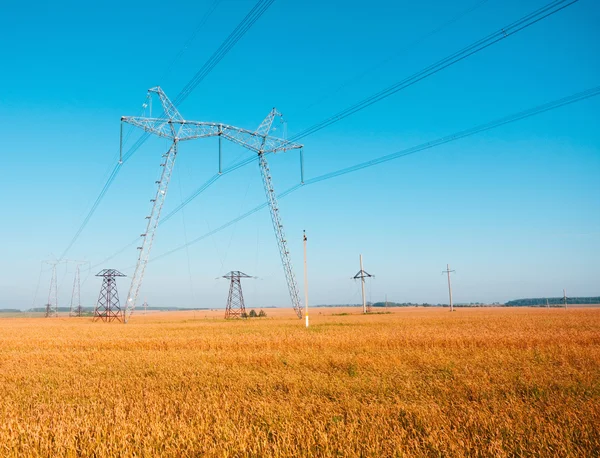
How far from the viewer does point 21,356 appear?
20812mm

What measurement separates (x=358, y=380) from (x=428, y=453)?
607 centimetres

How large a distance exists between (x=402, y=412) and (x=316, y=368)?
6.93 m

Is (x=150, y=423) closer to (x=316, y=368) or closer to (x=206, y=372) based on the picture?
(x=206, y=372)

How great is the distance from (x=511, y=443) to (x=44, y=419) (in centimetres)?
828

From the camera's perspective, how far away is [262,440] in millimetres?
6707

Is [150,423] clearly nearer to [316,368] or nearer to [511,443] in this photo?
[511,443]

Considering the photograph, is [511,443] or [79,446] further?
[79,446]

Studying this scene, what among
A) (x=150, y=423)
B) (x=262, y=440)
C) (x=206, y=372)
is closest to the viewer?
(x=262, y=440)

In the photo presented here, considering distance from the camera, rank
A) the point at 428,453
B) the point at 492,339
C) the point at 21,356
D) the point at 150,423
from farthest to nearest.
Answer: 1. the point at 492,339
2. the point at 21,356
3. the point at 150,423
4. the point at 428,453

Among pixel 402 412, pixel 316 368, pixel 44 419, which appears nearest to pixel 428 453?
pixel 402 412

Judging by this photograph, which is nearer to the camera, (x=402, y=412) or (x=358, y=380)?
(x=402, y=412)

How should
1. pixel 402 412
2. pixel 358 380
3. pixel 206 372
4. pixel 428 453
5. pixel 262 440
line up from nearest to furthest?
1. pixel 428 453
2. pixel 262 440
3. pixel 402 412
4. pixel 358 380
5. pixel 206 372

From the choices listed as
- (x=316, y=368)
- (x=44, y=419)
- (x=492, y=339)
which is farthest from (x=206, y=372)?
(x=492, y=339)

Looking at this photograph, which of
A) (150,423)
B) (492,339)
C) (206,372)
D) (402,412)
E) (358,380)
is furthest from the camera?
(492,339)
